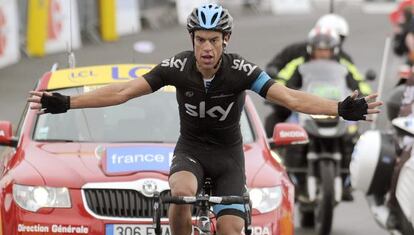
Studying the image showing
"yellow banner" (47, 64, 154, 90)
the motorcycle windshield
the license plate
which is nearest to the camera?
the license plate

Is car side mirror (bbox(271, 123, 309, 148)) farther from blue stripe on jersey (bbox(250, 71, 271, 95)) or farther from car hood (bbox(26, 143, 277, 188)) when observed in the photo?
blue stripe on jersey (bbox(250, 71, 271, 95))

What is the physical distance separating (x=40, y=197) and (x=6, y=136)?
0.97 meters

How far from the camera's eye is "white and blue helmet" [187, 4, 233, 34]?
26.7 feet

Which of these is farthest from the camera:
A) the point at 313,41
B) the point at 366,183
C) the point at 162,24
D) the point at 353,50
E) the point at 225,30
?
the point at 162,24

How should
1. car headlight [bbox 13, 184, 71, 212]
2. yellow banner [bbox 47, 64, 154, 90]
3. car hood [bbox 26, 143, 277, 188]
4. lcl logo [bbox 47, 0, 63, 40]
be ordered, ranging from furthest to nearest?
lcl logo [bbox 47, 0, 63, 40], yellow banner [bbox 47, 64, 154, 90], car hood [bbox 26, 143, 277, 188], car headlight [bbox 13, 184, 71, 212]

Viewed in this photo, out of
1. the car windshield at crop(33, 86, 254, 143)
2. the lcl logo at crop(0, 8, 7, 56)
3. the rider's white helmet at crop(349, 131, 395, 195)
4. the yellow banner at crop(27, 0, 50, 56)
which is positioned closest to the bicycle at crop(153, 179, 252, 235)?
the car windshield at crop(33, 86, 254, 143)

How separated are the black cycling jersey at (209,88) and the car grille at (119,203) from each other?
1040mm

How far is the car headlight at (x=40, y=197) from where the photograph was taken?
9383mm

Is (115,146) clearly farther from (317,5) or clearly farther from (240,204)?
(317,5)

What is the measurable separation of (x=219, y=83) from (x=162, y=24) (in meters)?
32.2

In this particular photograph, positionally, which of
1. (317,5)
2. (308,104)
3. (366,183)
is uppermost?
(308,104)

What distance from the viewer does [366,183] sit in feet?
36.2

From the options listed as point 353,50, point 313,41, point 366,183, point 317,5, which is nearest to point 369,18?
point 317,5

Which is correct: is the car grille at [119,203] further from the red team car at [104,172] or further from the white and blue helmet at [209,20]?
the white and blue helmet at [209,20]
